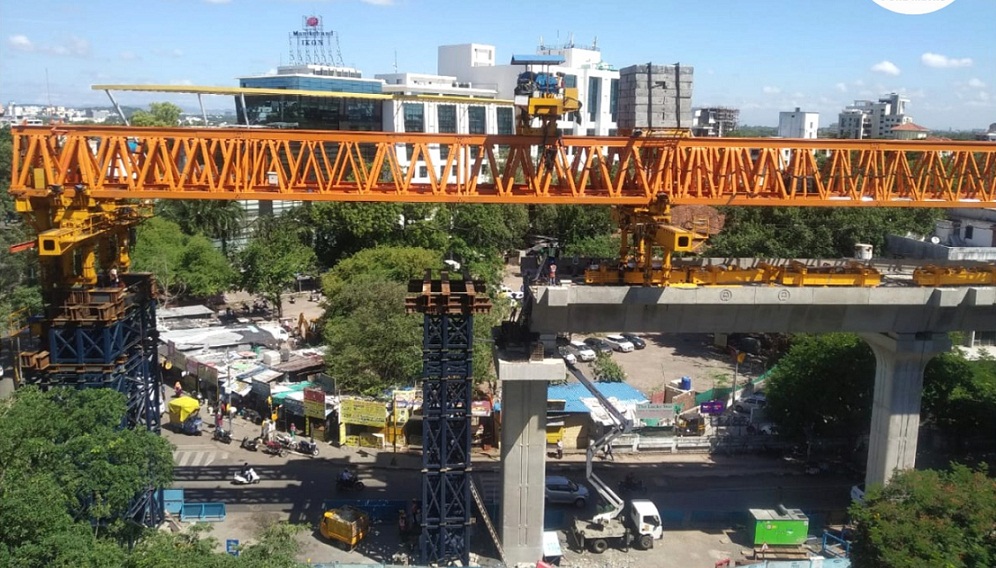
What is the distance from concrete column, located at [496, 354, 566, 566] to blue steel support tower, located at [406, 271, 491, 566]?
1.49 meters

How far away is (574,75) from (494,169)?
93.6 meters

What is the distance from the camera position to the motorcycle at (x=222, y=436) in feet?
114

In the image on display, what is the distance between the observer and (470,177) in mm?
23984

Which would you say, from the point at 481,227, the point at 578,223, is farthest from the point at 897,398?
the point at 578,223

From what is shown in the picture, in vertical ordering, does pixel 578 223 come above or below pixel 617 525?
above

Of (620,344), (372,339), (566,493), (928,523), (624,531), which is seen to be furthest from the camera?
(620,344)

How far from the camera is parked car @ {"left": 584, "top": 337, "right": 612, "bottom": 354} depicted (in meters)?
50.3

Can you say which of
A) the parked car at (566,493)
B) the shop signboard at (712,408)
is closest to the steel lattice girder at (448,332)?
the parked car at (566,493)

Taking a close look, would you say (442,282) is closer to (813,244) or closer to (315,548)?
(315,548)

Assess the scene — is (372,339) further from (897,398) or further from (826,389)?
(897,398)

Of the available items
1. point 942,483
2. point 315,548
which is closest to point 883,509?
point 942,483

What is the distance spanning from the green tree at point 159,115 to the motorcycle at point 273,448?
3352 inches

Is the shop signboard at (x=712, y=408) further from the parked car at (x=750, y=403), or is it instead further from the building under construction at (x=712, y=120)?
the building under construction at (x=712, y=120)

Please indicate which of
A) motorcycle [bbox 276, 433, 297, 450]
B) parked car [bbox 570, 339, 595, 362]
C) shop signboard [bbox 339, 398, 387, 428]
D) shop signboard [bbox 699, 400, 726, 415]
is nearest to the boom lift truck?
shop signboard [bbox 339, 398, 387, 428]
